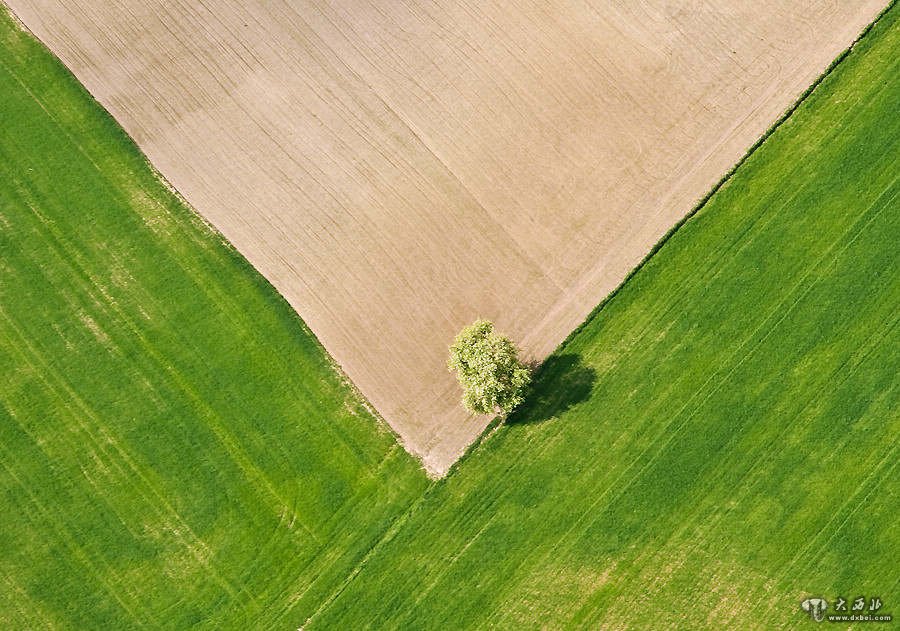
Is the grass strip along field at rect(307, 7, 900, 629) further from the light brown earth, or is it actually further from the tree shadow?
the light brown earth

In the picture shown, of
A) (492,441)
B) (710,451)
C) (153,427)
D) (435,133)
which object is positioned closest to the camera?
(710,451)

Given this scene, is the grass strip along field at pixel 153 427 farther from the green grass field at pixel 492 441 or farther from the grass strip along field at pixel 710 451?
the grass strip along field at pixel 710 451

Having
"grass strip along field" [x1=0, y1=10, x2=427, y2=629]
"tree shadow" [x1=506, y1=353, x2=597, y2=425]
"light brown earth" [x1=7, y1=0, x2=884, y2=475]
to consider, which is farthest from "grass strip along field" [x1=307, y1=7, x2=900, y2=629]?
"grass strip along field" [x1=0, y1=10, x2=427, y2=629]

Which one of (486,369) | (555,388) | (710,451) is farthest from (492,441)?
(710,451)

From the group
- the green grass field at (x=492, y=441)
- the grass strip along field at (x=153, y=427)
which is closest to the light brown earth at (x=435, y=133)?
the green grass field at (x=492, y=441)

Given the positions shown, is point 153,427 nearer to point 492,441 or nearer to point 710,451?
point 492,441
